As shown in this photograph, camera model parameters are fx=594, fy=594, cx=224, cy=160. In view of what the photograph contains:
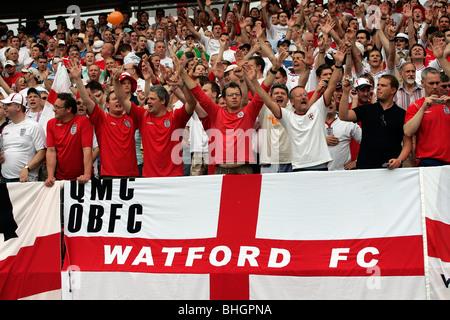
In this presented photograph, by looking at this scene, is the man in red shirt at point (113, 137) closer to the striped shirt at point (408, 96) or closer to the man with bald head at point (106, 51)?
the striped shirt at point (408, 96)

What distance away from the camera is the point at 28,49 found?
15.1 metres

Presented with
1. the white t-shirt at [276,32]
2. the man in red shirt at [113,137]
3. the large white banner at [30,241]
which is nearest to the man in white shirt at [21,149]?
the man in red shirt at [113,137]

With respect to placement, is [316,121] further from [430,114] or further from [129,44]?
[129,44]

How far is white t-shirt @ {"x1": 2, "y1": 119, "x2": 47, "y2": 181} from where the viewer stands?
7.66 metres

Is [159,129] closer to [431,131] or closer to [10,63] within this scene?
[431,131]

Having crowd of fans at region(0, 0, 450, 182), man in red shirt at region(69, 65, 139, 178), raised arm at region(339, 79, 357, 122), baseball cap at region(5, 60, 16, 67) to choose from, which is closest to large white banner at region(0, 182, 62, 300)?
crowd of fans at region(0, 0, 450, 182)

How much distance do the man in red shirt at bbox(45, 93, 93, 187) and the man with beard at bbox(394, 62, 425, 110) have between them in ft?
13.7

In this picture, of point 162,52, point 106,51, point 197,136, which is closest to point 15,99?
point 197,136

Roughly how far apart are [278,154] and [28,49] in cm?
1010

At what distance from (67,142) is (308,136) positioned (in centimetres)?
289

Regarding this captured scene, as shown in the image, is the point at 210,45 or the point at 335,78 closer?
the point at 335,78

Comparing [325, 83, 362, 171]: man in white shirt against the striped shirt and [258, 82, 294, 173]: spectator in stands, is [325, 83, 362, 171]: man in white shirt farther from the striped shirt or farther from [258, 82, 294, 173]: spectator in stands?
the striped shirt

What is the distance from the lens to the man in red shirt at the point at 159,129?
22.6ft

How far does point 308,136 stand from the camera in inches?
255
